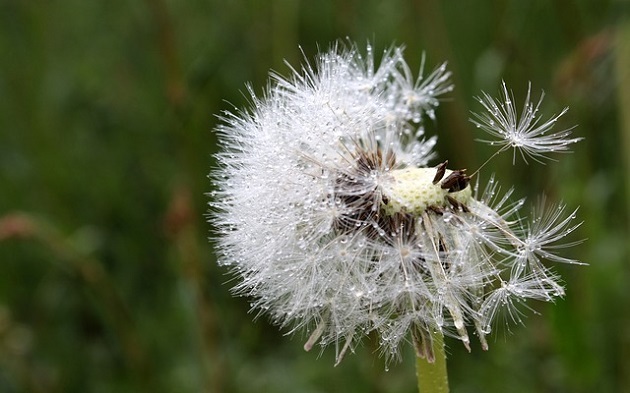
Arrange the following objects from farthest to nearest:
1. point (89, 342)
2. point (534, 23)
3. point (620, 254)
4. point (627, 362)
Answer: point (534, 23) < point (89, 342) < point (620, 254) < point (627, 362)

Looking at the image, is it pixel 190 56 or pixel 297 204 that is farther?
pixel 190 56

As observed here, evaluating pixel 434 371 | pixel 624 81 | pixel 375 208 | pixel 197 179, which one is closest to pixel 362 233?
pixel 375 208

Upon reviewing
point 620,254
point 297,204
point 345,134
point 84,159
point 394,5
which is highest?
point 394,5

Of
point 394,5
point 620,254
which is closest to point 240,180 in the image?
point 620,254

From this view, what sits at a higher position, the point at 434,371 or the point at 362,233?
the point at 362,233

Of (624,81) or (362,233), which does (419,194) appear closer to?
(362,233)

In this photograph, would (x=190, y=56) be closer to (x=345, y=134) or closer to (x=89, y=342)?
(x=89, y=342)

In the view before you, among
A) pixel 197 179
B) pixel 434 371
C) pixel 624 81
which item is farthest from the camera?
pixel 197 179

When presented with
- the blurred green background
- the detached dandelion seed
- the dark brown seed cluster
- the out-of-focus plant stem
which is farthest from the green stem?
the out-of-focus plant stem

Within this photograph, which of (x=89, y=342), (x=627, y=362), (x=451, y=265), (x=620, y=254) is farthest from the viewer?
(x=89, y=342)
